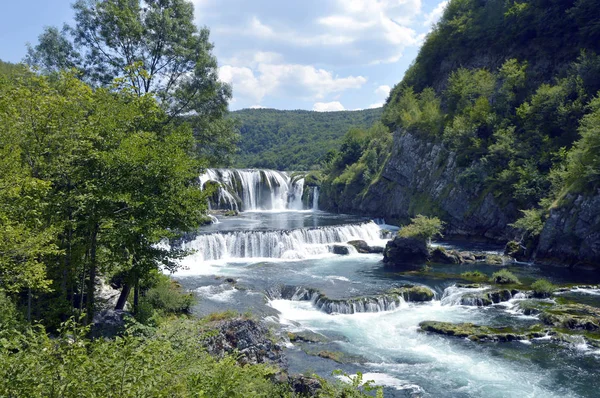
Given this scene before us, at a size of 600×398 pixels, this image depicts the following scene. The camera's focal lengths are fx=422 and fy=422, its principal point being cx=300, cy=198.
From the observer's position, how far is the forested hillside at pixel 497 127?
109ft

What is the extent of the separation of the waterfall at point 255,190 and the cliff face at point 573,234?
1596 inches

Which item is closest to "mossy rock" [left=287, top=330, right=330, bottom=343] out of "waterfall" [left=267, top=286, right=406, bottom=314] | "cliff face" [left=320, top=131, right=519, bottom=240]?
"waterfall" [left=267, top=286, right=406, bottom=314]

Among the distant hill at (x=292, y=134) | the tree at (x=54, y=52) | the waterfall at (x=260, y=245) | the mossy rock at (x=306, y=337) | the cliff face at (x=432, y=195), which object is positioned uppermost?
the distant hill at (x=292, y=134)

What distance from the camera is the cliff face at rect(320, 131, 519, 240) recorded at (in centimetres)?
3725

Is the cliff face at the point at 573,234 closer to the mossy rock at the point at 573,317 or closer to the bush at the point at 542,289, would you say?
the bush at the point at 542,289

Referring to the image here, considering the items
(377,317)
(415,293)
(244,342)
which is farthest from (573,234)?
(244,342)

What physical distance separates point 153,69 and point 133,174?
315 inches

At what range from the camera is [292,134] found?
148 meters

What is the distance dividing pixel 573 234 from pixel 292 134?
411 feet

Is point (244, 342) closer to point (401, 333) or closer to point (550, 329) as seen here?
point (401, 333)

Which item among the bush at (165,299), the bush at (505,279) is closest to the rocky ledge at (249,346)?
the bush at (165,299)

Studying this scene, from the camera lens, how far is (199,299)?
69.7 ft

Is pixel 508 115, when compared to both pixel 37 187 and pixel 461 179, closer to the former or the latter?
pixel 461 179

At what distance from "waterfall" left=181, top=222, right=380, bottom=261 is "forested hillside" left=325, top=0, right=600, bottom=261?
560 inches
